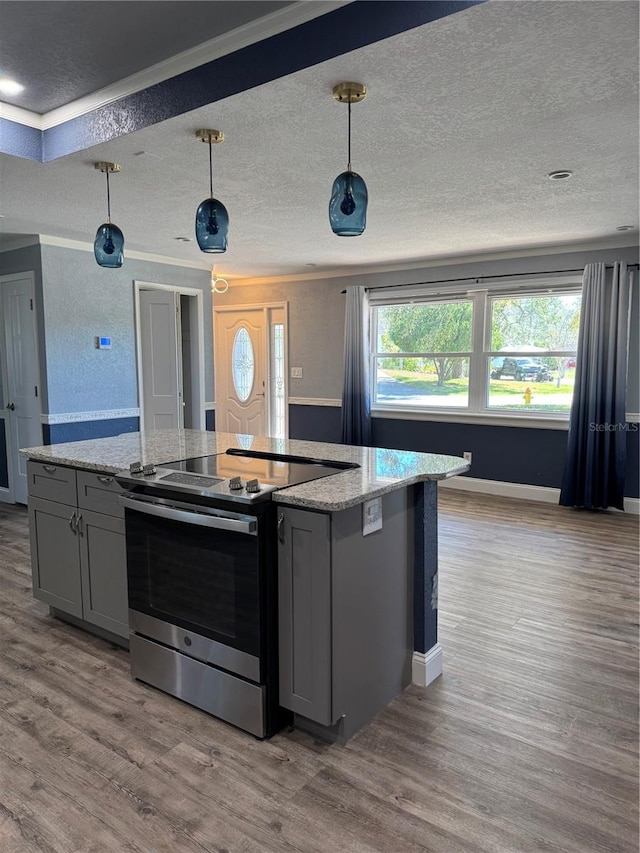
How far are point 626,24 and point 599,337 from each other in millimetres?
3583

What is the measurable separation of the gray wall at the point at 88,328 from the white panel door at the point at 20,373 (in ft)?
0.63

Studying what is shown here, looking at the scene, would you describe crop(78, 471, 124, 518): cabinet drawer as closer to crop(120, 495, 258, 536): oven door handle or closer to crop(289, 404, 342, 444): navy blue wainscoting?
crop(120, 495, 258, 536): oven door handle

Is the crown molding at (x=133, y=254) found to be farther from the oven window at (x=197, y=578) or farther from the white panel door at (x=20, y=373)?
the oven window at (x=197, y=578)

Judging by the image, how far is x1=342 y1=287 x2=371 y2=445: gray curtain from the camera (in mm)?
6379

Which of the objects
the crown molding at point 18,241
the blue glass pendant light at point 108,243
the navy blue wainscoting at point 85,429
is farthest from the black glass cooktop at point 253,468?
the crown molding at point 18,241

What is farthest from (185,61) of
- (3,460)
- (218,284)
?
(218,284)

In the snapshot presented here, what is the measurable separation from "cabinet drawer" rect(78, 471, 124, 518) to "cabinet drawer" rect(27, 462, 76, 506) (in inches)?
3.1

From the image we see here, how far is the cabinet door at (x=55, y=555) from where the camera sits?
9.26ft

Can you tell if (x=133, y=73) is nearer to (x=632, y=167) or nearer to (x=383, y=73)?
(x=383, y=73)

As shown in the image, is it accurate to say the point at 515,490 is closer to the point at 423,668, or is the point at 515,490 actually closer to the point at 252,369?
the point at 423,668

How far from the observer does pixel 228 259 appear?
5879 mm

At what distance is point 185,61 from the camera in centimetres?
227

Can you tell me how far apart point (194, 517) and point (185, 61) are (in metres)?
1.79

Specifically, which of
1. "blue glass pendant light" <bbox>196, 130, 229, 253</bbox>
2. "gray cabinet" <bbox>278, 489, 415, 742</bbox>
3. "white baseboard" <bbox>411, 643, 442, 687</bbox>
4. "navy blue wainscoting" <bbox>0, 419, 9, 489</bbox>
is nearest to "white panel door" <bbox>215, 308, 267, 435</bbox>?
"navy blue wainscoting" <bbox>0, 419, 9, 489</bbox>
